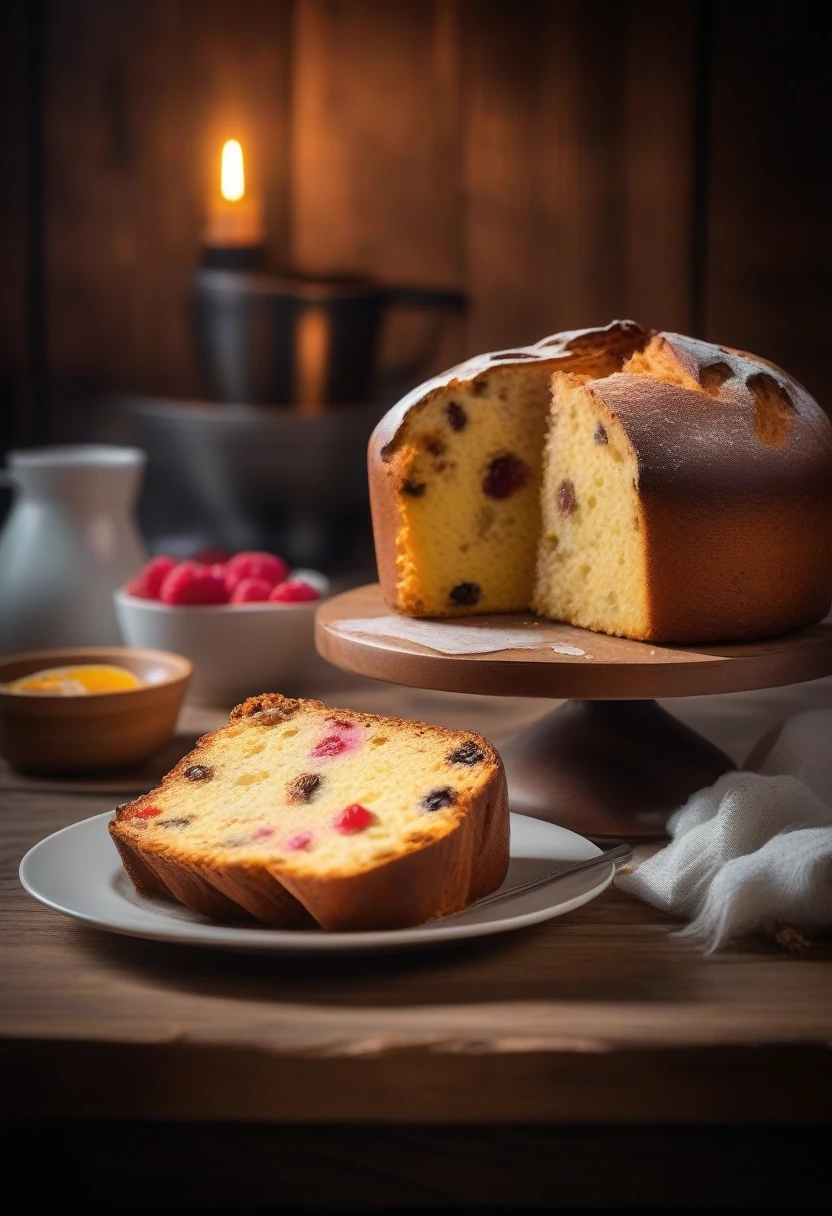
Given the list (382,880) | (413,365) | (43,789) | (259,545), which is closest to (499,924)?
(382,880)

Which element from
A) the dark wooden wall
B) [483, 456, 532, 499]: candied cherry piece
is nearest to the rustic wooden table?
[483, 456, 532, 499]: candied cherry piece

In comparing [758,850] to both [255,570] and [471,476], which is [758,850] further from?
[255,570]

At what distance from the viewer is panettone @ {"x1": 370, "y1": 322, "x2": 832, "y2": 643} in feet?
5.22

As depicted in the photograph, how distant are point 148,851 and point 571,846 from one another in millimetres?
426

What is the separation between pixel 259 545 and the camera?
3244 mm

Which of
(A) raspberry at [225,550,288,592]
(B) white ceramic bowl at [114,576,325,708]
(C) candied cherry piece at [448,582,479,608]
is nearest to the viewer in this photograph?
(C) candied cherry piece at [448,582,479,608]

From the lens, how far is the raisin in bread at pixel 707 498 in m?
1.58

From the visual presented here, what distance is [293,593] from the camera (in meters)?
2.23

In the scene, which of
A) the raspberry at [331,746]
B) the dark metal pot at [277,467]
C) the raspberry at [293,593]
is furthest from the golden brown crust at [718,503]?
the dark metal pot at [277,467]

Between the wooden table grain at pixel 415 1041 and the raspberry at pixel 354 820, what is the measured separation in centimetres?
11

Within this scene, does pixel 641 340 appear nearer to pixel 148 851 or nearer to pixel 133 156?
pixel 148 851

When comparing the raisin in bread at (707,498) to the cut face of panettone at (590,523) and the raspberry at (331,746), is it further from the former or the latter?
the raspberry at (331,746)

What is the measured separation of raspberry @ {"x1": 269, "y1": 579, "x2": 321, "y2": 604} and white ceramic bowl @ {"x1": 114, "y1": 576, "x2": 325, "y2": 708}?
0.02 meters

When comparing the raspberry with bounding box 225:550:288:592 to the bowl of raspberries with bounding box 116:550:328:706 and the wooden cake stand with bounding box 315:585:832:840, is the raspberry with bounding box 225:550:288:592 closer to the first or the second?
the bowl of raspberries with bounding box 116:550:328:706
